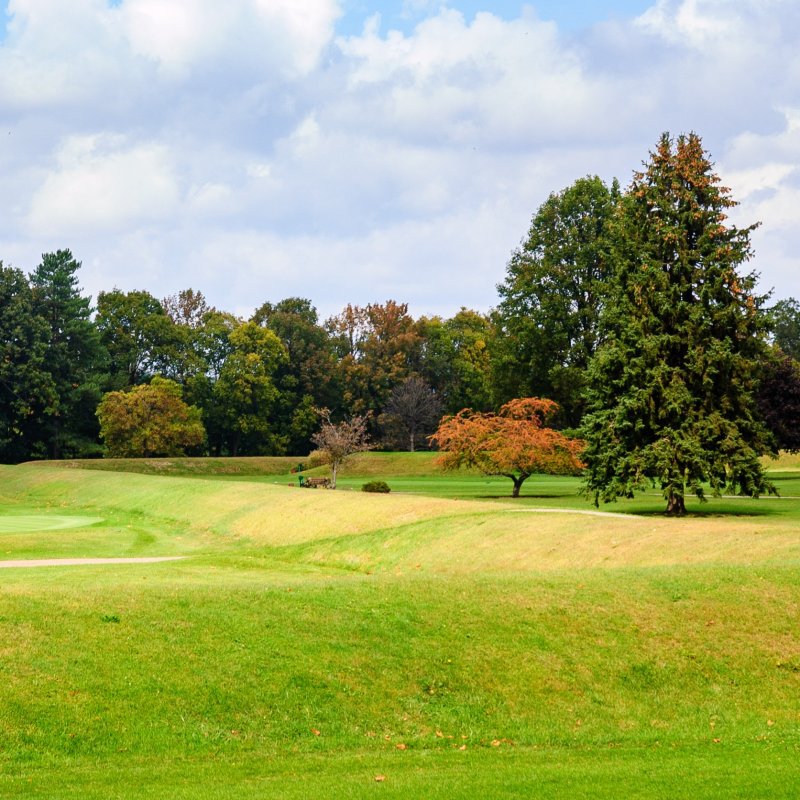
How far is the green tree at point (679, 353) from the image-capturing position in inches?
1166

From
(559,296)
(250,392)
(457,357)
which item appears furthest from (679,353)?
(457,357)

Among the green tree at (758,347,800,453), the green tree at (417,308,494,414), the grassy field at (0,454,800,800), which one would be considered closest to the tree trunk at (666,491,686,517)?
the grassy field at (0,454,800,800)

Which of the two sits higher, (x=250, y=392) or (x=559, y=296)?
(x=559, y=296)

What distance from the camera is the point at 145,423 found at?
237ft

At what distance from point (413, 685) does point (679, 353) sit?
22.1 metres

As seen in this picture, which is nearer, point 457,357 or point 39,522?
point 39,522

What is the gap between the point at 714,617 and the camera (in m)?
13.3

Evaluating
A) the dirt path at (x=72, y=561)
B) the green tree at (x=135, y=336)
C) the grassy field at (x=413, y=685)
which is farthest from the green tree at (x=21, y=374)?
the grassy field at (x=413, y=685)

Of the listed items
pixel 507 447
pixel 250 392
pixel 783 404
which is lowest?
pixel 507 447

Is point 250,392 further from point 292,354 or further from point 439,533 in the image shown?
point 439,533

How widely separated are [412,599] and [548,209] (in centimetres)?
5024

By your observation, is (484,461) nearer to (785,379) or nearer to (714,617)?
(785,379)

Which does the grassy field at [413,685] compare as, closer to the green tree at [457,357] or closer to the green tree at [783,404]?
the green tree at [783,404]

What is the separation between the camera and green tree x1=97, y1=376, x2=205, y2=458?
7150 cm
